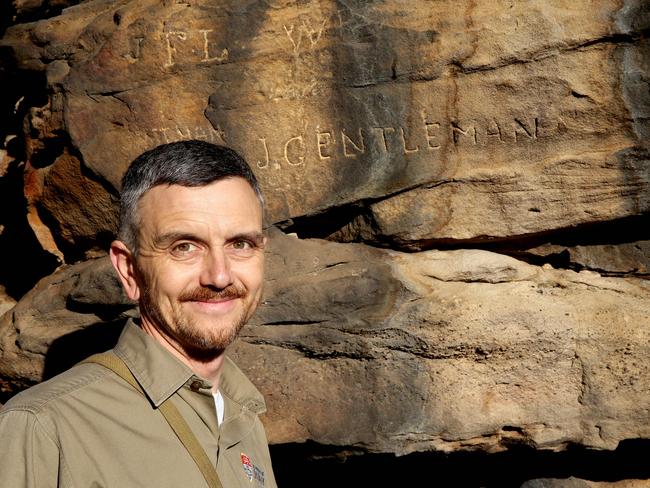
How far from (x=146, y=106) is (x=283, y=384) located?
1440 mm

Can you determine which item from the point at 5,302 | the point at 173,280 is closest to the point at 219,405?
the point at 173,280

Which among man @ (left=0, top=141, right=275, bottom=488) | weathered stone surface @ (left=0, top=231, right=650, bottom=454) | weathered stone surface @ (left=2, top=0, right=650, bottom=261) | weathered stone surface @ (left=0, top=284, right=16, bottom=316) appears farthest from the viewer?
weathered stone surface @ (left=0, top=284, right=16, bottom=316)

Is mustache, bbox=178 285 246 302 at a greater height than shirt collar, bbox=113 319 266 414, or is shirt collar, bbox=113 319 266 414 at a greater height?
mustache, bbox=178 285 246 302

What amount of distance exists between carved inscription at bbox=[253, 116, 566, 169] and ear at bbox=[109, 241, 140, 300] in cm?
165

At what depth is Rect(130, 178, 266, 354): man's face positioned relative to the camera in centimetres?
221

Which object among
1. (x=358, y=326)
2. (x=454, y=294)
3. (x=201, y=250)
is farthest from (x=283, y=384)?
(x=201, y=250)

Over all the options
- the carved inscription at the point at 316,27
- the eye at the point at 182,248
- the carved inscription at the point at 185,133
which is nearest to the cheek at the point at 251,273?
the eye at the point at 182,248

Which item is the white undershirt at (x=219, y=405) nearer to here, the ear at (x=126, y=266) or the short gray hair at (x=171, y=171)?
the ear at (x=126, y=266)

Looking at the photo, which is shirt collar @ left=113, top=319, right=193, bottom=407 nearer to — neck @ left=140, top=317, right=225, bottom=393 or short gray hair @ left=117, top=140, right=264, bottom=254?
neck @ left=140, top=317, right=225, bottom=393

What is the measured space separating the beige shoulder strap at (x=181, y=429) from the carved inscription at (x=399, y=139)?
1.97 metres

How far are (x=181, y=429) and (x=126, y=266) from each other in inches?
20.3

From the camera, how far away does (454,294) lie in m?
3.75

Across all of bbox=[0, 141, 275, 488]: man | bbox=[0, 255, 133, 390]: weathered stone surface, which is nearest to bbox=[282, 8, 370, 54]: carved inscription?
bbox=[0, 255, 133, 390]: weathered stone surface

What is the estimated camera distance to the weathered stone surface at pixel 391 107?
3758 millimetres
